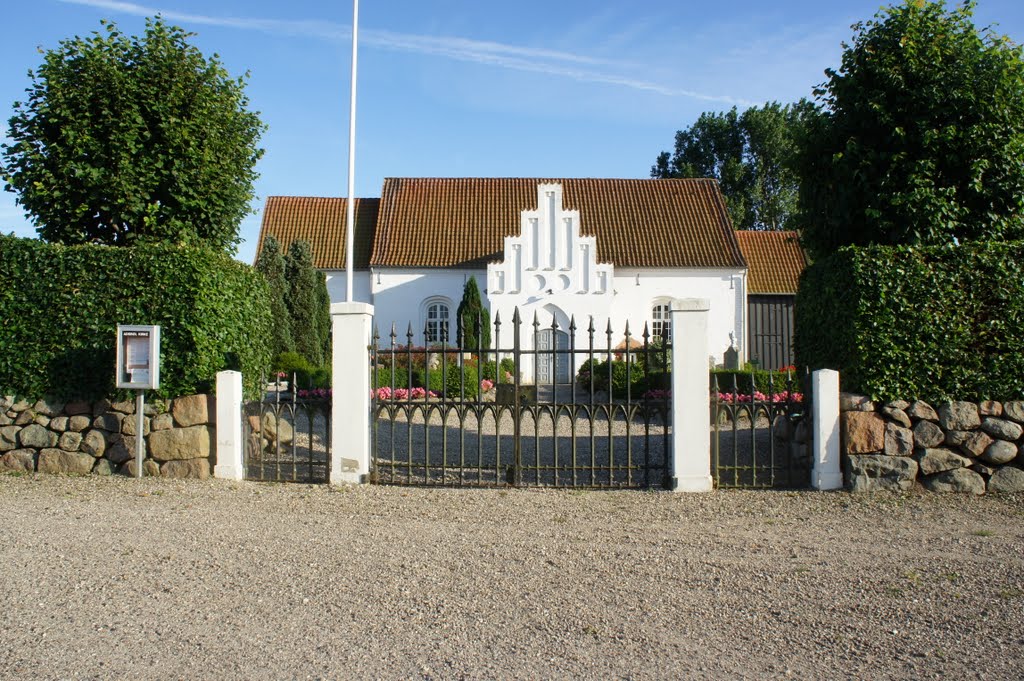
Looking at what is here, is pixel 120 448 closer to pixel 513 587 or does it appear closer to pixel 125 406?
pixel 125 406

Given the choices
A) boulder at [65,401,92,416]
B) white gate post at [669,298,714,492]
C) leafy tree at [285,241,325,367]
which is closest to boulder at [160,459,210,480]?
boulder at [65,401,92,416]

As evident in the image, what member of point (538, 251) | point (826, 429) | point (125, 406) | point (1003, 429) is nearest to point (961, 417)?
point (1003, 429)

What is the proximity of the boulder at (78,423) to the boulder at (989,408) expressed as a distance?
8.85m

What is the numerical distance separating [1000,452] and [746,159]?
4149cm

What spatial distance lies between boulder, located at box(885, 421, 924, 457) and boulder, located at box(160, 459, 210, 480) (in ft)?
21.8

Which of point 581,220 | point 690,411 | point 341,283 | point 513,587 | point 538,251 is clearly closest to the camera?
point 513,587

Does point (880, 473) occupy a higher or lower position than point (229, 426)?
lower

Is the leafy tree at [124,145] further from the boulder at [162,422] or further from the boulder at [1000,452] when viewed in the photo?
the boulder at [1000,452]

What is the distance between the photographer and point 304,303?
2438cm

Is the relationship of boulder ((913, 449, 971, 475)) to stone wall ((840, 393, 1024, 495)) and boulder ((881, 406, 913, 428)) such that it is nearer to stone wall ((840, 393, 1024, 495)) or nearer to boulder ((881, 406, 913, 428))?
stone wall ((840, 393, 1024, 495))

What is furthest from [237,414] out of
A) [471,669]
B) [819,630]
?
[819,630]

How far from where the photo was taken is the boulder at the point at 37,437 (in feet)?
28.1

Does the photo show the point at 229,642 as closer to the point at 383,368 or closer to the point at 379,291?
the point at 383,368

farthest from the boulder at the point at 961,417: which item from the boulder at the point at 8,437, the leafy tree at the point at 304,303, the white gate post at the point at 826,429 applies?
the leafy tree at the point at 304,303
